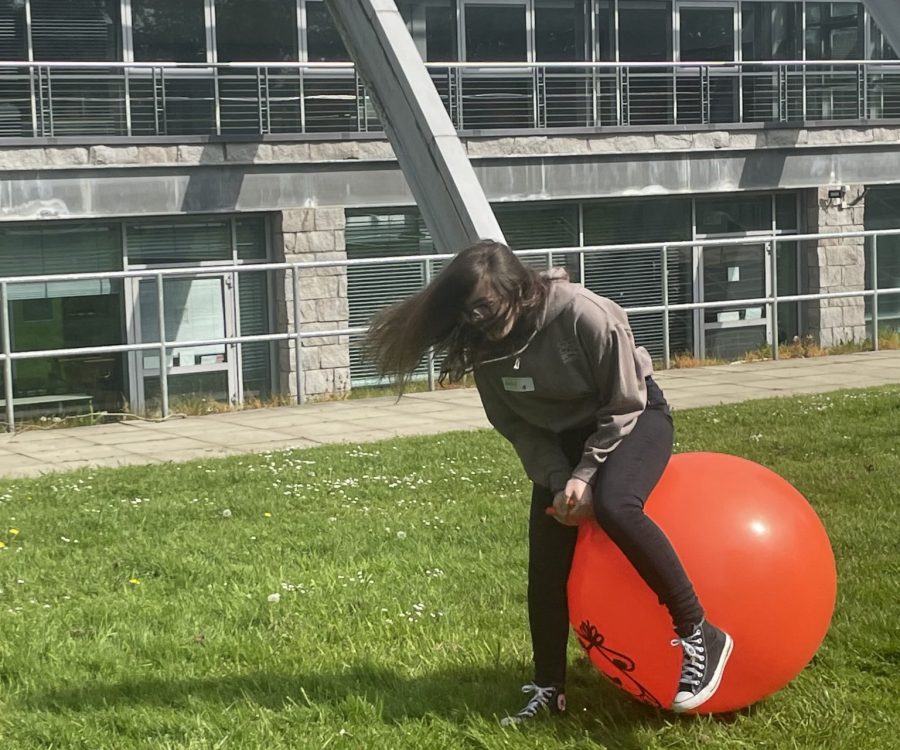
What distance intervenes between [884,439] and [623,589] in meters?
6.44

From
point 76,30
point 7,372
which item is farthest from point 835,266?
point 7,372

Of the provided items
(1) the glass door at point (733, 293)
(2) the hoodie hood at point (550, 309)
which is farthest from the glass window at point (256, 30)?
(2) the hoodie hood at point (550, 309)

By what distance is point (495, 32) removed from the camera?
73.4 feet

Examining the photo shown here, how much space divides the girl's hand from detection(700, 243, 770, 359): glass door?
1850 cm

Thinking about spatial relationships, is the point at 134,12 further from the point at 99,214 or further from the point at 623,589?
the point at 623,589

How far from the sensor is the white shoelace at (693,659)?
4395 mm

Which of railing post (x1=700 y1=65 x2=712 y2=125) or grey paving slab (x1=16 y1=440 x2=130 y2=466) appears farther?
railing post (x1=700 y1=65 x2=712 y2=125)

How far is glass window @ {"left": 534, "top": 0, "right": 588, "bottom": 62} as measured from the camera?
75.1 ft

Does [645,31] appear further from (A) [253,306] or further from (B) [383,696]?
(B) [383,696]

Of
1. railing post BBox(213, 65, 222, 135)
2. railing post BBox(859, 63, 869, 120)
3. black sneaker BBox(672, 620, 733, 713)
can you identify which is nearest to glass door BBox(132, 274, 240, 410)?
railing post BBox(213, 65, 222, 135)

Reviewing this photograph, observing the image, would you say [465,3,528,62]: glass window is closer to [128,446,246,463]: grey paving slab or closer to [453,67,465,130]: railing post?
[453,67,465,130]: railing post

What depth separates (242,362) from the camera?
1884 cm

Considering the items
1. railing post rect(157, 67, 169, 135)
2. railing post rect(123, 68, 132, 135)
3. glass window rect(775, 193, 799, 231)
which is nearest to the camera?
railing post rect(123, 68, 132, 135)

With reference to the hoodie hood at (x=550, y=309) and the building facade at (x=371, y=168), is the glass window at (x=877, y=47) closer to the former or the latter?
the building facade at (x=371, y=168)
